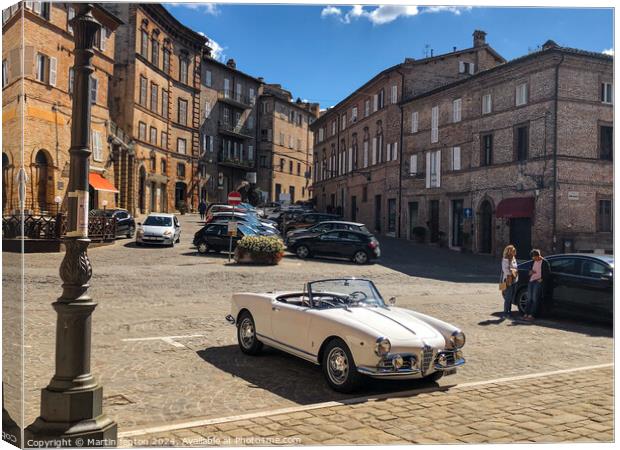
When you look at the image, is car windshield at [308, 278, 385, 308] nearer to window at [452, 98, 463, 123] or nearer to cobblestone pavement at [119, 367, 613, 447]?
cobblestone pavement at [119, 367, 613, 447]

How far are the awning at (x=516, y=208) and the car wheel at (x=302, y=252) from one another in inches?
150

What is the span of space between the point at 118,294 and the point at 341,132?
4.77 m

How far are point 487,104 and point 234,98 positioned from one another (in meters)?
4.11

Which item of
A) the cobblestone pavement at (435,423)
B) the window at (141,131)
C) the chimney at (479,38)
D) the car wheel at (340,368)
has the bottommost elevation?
the cobblestone pavement at (435,423)

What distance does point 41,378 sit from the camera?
679 centimetres

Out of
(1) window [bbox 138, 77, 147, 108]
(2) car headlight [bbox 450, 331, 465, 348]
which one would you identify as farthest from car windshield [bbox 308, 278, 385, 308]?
(1) window [bbox 138, 77, 147, 108]

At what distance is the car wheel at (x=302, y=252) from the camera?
11.5m

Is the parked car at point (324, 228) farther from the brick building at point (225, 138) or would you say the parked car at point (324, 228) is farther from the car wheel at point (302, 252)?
the brick building at point (225, 138)

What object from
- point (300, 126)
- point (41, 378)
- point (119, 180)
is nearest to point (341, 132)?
point (300, 126)

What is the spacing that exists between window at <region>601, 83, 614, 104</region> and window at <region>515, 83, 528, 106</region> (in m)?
2.21

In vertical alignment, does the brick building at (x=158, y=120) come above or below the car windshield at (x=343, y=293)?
above

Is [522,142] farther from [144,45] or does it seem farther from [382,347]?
[144,45]

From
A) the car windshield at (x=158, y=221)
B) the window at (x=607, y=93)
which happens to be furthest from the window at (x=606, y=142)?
the car windshield at (x=158, y=221)

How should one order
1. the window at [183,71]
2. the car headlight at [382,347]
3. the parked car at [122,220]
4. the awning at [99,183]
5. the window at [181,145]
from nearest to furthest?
the car headlight at [382,347] → the awning at [99,183] → the parked car at [122,220] → the window at [183,71] → the window at [181,145]
